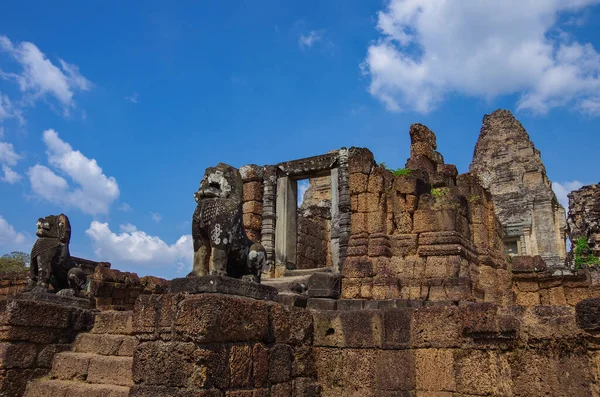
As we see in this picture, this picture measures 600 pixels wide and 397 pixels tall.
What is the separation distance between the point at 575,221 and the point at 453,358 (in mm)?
16387

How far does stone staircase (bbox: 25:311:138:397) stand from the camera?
20.1 ft

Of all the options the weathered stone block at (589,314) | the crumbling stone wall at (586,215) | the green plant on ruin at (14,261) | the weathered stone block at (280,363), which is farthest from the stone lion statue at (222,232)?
the green plant on ruin at (14,261)

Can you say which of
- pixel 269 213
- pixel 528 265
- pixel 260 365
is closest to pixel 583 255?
pixel 528 265

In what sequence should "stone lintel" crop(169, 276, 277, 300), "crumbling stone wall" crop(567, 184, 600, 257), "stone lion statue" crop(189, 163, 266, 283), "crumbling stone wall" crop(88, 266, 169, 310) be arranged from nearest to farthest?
"stone lintel" crop(169, 276, 277, 300)
"stone lion statue" crop(189, 163, 266, 283)
"crumbling stone wall" crop(88, 266, 169, 310)
"crumbling stone wall" crop(567, 184, 600, 257)

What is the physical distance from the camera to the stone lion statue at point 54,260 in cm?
876

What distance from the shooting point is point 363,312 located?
634cm

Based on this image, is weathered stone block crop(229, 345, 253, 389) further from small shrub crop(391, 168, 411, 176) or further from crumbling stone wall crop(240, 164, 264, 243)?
crumbling stone wall crop(240, 164, 264, 243)

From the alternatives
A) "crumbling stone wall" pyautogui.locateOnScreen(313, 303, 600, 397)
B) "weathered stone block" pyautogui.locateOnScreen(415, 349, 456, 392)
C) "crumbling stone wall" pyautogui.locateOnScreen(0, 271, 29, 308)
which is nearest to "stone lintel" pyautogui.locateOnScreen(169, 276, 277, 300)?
"crumbling stone wall" pyautogui.locateOnScreen(313, 303, 600, 397)

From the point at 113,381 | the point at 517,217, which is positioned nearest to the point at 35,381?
the point at 113,381

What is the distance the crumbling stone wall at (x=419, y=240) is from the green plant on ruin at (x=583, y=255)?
8.13 m

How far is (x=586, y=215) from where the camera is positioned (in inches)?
744

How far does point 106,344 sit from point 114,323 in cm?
35

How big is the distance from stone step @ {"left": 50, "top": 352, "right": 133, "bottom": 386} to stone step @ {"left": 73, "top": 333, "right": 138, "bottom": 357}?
0.37ft

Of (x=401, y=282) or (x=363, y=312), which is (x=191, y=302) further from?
(x=401, y=282)
